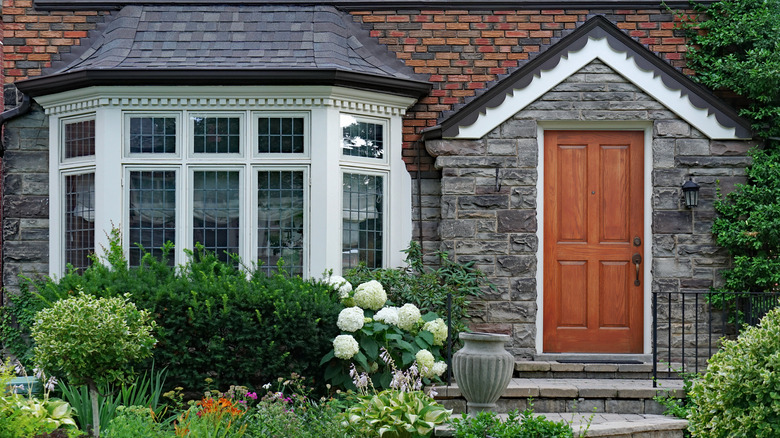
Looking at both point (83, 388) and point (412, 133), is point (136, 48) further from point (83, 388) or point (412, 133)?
point (83, 388)

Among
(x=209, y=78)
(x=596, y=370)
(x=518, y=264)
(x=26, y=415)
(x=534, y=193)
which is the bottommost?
(x=596, y=370)

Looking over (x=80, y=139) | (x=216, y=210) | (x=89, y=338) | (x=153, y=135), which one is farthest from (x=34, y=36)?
(x=89, y=338)

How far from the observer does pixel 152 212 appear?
801 cm

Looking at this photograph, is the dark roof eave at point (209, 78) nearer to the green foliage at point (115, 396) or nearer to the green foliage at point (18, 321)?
the green foliage at point (18, 321)

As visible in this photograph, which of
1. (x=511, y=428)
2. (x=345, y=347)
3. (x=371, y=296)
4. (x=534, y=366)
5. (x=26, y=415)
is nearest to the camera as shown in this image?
(x=26, y=415)

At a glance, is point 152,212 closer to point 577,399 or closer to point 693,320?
point 577,399

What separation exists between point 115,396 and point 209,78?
122 inches

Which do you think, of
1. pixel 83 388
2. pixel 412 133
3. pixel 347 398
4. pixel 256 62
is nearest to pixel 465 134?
pixel 412 133

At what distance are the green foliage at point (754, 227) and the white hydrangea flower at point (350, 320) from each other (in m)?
3.60

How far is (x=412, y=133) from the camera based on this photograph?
8633 millimetres

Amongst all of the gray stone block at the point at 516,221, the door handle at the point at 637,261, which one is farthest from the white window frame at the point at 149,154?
the door handle at the point at 637,261

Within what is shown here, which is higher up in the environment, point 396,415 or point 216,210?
point 216,210

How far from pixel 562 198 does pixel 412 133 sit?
171 cm

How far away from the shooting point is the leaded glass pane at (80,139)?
8203mm
